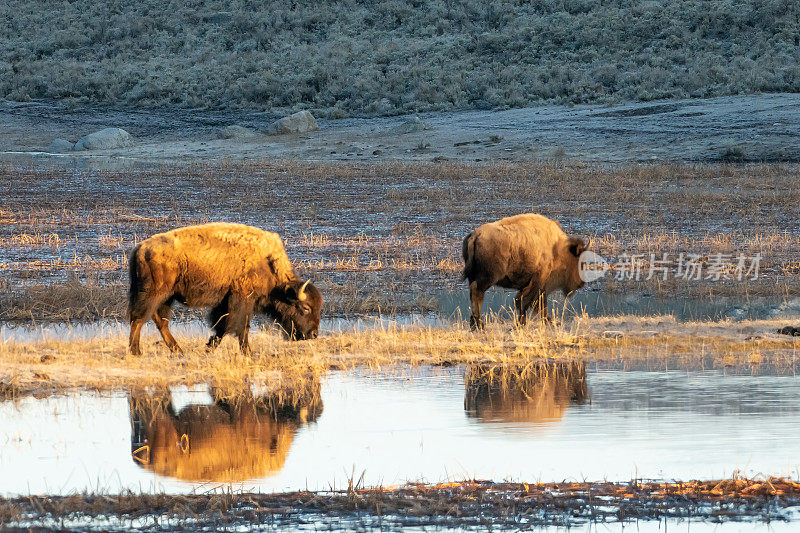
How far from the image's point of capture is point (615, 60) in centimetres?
6078

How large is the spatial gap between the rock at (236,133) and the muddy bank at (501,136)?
439 millimetres

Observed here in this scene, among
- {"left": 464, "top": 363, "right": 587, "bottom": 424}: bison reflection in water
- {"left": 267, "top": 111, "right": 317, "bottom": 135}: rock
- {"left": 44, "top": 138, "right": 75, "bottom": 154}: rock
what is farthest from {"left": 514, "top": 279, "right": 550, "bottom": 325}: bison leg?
{"left": 44, "top": 138, "right": 75, "bottom": 154}: rock

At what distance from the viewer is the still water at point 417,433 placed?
705 centimetres

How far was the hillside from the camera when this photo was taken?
5659 centimetres

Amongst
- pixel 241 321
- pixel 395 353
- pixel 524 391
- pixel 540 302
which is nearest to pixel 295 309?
pixel 241 321

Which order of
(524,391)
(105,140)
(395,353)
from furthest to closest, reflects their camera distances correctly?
(105,140)
(395,353)
(524,391)

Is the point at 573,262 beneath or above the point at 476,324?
above

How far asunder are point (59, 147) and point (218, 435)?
44806 millimetres

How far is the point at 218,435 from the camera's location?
816 cm

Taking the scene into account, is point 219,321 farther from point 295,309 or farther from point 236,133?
point 236,133

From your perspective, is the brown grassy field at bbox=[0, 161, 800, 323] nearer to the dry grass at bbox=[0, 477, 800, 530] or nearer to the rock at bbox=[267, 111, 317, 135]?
the dry grass at bbox=[0, 477, 800, 530]

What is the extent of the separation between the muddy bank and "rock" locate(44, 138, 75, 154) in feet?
2.92

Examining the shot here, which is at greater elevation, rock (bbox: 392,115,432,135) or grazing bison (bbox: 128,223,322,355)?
rock (bbox: 392,115,432,135)

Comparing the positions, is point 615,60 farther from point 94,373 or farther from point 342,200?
point 94,373
